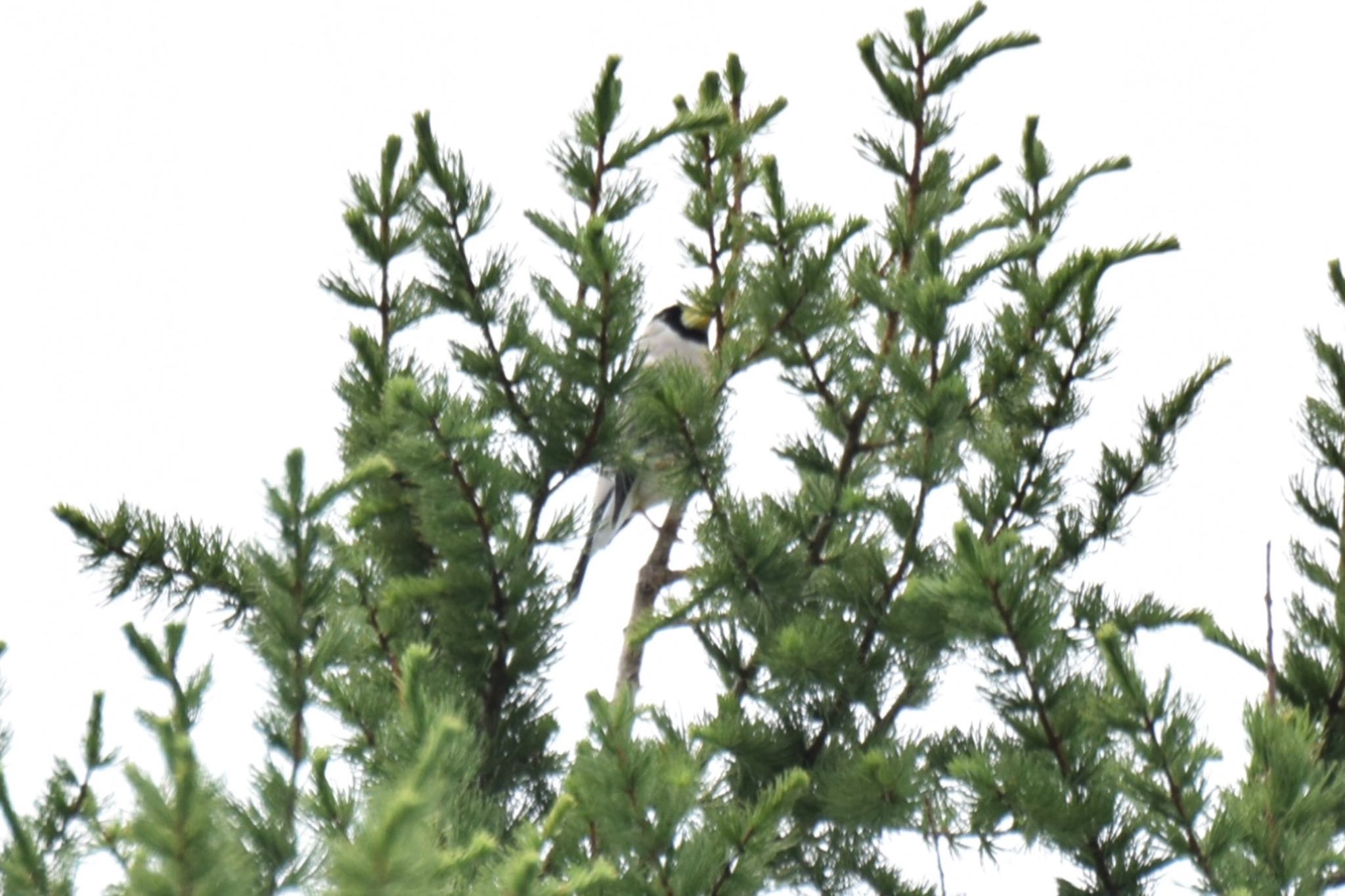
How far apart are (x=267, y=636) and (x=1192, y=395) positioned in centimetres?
225

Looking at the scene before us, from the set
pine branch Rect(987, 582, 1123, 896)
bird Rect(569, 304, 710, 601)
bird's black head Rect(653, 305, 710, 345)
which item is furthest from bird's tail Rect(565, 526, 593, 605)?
bird's black head Rect(653, 305, 710, 345)

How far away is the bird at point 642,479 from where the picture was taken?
3.57m

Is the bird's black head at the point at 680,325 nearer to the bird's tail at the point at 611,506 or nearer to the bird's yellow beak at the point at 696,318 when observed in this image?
the bird's tail at the point at 611,506

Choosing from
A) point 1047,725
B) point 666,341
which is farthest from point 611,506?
point 1047,725

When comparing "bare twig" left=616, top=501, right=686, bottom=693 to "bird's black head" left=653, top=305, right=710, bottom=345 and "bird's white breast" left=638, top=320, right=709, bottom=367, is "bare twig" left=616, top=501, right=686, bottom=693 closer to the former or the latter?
"bird's black head" left=653, top=305, right=710, bottom=345

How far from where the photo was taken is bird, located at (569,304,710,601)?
11.7ft

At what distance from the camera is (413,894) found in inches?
52.0

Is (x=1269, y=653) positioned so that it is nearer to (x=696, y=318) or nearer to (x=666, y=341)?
(x=696, y=318)

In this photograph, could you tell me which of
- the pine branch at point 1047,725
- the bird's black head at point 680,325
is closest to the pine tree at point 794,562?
the pine branch at point 1047,725

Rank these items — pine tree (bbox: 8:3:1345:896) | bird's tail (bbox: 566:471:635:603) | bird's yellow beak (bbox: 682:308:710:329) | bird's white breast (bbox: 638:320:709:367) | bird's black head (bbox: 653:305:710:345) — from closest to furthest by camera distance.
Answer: pine tree (bbox: 8:3:1345:896)
bird's yellow beak (bbox: 682:308:710:329)
bird's tail (bbox: 566:471:635:603)
bird's black head (bbox: 653:305:710:345)
bird's white breast (bbox: 638:320:709:367)

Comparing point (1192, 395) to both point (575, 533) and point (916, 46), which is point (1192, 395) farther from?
point (575, 533)

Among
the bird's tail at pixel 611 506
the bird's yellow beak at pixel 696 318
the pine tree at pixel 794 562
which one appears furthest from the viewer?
the bird's tail at pixel 611 506

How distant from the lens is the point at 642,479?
3906 mm

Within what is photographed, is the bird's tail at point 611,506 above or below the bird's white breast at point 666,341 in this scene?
below
